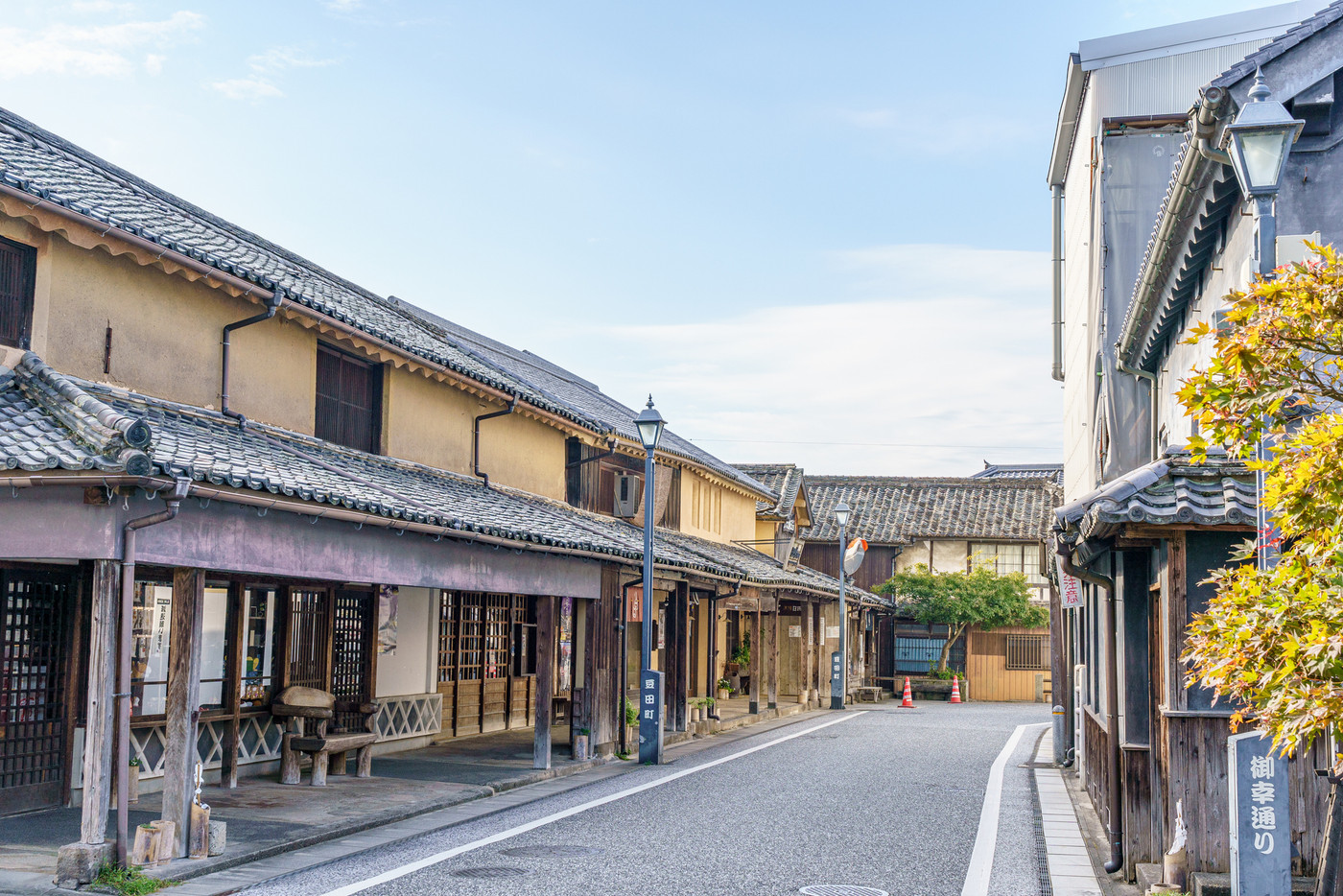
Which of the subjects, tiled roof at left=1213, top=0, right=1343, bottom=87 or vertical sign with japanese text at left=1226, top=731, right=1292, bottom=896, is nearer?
vertical sign with japanese text at left=1226, top=731, right=1292, bottom=896

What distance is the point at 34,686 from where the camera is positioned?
11930 millimetres

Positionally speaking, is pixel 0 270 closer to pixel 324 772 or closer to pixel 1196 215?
pixel 324 772

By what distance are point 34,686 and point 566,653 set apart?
41.0ft

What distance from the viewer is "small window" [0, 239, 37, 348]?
1083 cm

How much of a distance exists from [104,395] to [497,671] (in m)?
12.1

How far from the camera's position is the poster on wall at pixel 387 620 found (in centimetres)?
1734

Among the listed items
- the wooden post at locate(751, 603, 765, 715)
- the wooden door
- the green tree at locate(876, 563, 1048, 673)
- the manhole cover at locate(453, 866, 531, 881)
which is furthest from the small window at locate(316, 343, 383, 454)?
the green tree at locate(876, 563, 1048, 673)

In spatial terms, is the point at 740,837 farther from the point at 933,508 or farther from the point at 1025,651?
the point at 933,508

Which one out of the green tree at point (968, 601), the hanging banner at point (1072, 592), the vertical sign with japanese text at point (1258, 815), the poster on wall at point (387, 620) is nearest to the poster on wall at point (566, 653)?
the poster on wall at point (387, 620)

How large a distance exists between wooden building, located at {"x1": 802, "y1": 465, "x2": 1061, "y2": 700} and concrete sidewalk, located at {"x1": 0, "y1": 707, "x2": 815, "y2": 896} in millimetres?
25882

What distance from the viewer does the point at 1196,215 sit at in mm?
10367

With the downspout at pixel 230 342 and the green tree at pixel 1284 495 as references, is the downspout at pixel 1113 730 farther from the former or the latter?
the downspout at pixel 230 342

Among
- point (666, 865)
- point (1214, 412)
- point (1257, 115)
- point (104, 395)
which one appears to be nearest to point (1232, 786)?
point (1214, 412)

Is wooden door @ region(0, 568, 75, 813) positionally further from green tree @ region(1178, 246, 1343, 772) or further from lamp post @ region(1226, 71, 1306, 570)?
lamp post @ region(1226, 71, 1306, 570)
